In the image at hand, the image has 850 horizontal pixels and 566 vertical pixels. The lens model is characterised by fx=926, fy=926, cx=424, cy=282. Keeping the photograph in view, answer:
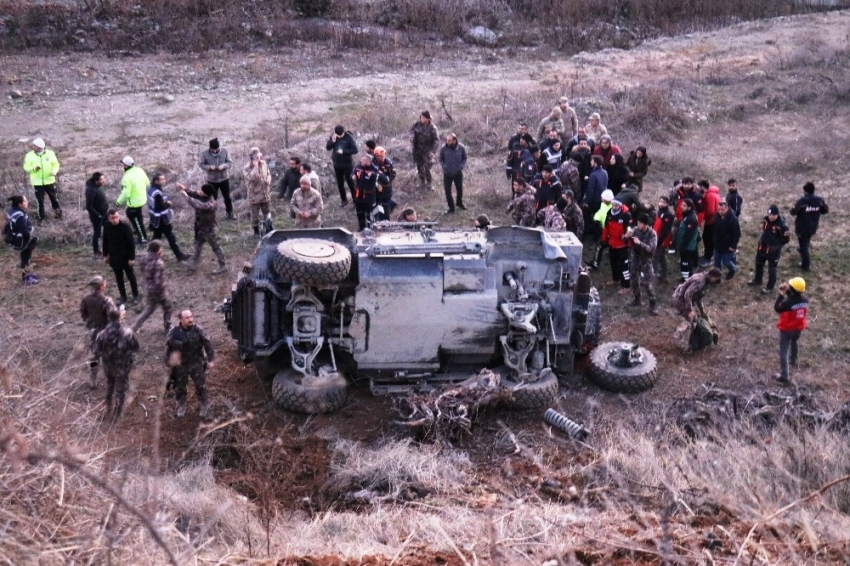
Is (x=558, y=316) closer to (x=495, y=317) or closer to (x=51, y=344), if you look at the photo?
(x=495, y=317)

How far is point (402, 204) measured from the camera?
16.7 metres

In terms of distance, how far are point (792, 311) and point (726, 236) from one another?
288cm

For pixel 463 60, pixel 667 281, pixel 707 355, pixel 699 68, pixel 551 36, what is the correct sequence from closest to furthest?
pixel 707 355 < pixel 667 281 < pixel 699 68 < pixel 463 60 < pixel 551 36

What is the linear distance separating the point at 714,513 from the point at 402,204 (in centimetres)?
1029

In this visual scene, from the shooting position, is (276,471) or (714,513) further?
(276,471)

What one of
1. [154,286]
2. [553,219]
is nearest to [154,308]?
[154,286]

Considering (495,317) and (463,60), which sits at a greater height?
(463,60)

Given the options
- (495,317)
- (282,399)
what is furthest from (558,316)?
(282,399)

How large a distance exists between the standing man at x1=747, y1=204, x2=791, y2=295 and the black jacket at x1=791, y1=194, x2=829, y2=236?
2.29 feet

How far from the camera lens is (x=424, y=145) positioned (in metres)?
16.7

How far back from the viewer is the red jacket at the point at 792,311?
10.6 m

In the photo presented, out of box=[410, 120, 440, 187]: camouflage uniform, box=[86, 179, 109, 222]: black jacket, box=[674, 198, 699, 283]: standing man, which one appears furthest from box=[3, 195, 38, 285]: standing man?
box=[674, 198, 699, 283]: standing man

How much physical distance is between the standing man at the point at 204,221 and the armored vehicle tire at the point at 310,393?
4045mm

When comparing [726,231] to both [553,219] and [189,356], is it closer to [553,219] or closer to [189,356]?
[553,219]
